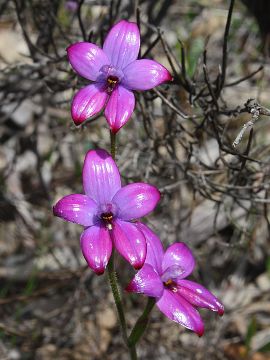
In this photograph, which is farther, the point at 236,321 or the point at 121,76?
the point at 236,321

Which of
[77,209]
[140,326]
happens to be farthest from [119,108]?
[140,326]

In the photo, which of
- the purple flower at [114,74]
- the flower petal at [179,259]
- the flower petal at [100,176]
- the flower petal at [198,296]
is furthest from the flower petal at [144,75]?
the flower petal at [198,296]

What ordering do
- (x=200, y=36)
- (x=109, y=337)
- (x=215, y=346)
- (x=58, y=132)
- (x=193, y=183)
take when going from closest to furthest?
(x=193, y=183) → (x=215, y=346) → (x=109, y=337) → (x=58, y=132) → (x=200, y=36)

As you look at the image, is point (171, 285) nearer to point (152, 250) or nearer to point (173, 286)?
point (173, 286)

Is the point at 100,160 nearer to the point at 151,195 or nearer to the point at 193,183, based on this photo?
the point at 151,195

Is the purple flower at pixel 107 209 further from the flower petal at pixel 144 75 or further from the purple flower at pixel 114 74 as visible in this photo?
the flower petal at pixel 144 75

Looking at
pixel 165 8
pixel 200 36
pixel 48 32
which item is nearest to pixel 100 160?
pixel 48 32

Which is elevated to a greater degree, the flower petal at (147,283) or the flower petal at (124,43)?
the flower petal at (124,43)
